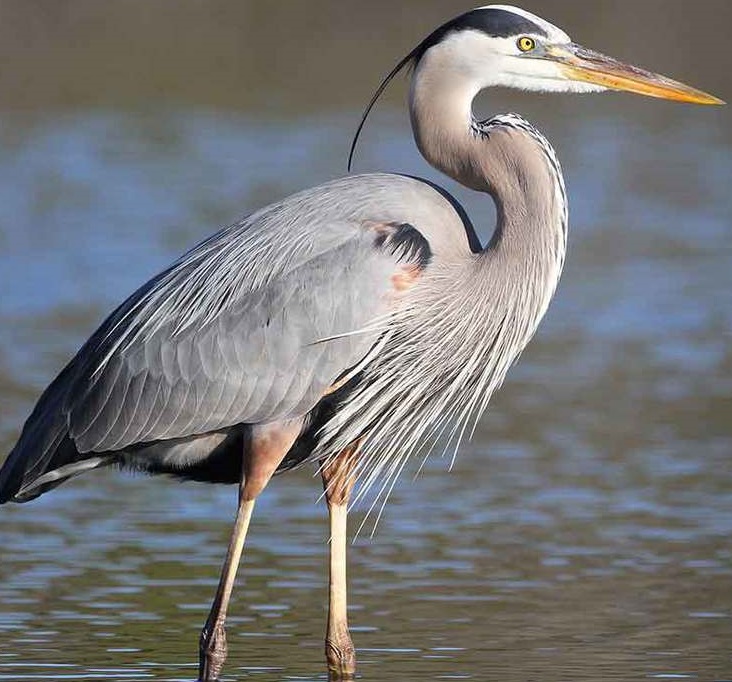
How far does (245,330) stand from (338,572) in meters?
1.07

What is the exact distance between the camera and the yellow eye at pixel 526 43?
7.89 metres

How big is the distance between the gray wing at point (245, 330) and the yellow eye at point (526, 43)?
2.91 feet

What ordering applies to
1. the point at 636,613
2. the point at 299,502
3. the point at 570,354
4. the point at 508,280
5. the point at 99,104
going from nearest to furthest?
the point at 508,280
the point at 636,613
the point at 299,502
the point at 570,354
the point at 99,104

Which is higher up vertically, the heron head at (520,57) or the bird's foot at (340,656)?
the heron head at (520,57)

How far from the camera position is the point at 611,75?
7.95 meters

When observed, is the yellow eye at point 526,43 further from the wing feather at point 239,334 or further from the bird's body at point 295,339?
the wing feather at point 239,334

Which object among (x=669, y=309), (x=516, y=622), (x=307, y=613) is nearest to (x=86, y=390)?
(x=307, y=613)

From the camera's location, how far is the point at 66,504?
10.7m

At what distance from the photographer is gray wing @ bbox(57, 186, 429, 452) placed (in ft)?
25.5

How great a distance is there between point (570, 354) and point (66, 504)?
481cm

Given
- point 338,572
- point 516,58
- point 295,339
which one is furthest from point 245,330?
point 516,58

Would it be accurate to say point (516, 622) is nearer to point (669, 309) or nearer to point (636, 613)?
point (636, 613)

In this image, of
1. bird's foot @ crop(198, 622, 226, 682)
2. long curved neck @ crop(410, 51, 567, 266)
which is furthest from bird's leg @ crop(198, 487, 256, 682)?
long curved neck @ crop(410, 51, 567, 266)

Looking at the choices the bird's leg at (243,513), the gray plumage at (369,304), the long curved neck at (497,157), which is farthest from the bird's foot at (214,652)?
the long curved neck at (497,157)
